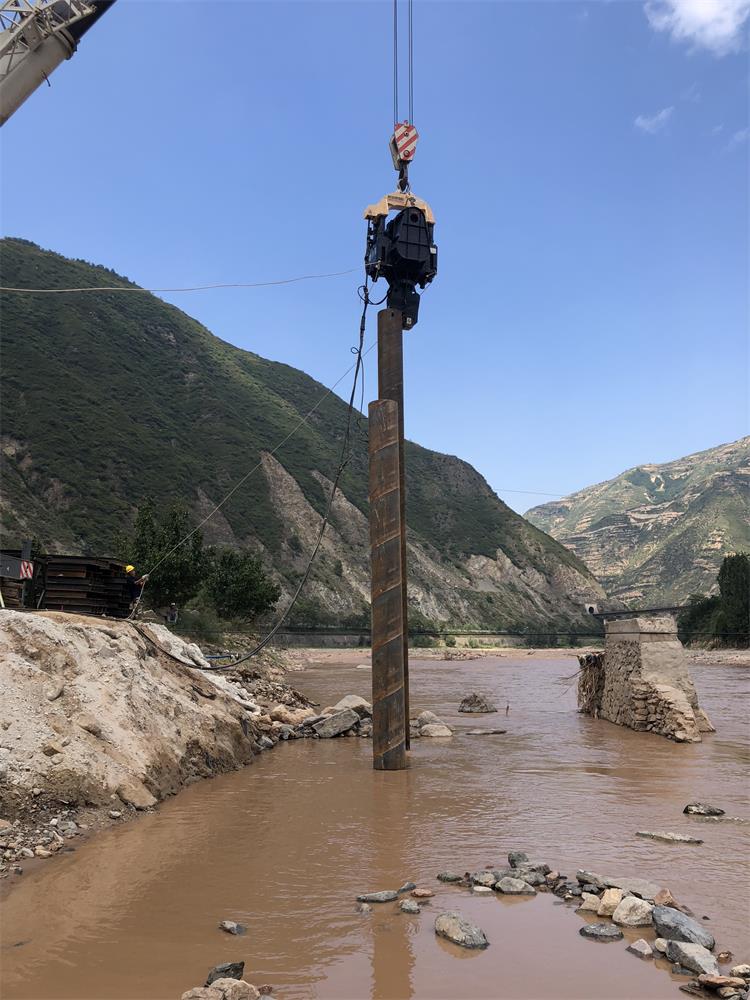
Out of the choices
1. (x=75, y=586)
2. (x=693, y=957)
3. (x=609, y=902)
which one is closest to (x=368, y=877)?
(x=609, y=902)

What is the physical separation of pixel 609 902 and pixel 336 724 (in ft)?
35.5

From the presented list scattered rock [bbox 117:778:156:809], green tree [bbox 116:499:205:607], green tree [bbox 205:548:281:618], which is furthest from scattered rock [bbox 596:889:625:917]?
green tree [bbox 205:548:281:618]

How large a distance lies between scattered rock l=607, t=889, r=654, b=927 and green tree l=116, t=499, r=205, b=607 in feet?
93.1

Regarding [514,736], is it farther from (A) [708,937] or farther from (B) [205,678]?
(A) [708,937]

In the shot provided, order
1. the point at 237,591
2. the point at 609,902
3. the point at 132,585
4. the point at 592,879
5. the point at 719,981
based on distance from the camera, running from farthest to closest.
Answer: the point at 237,591 < the point at 132,585 < the point at 592,879 < the point at 609,902 < the point at 719,981

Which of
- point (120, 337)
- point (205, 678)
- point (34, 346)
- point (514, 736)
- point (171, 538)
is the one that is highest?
point (120, 337)

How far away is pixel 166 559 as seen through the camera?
3172cm

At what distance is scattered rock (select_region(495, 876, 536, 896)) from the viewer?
653cm

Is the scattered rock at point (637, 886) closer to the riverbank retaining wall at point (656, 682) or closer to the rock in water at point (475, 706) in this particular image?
the riverbank retaining wall at point (656, 682)

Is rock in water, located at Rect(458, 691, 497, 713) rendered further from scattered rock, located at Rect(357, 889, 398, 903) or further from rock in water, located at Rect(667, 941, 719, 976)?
rock in water, located at Rect(667, 941, 719, 976)

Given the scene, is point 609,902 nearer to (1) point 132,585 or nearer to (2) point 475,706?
(1) point 132,585

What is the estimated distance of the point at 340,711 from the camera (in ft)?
55.7

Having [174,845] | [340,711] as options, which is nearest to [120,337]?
[340,711]

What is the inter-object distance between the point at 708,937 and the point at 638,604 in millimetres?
151460
